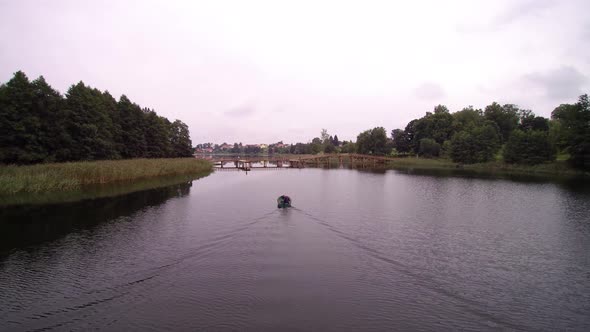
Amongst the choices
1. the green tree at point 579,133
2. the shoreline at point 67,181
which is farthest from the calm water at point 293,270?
the green tree at point 579,133

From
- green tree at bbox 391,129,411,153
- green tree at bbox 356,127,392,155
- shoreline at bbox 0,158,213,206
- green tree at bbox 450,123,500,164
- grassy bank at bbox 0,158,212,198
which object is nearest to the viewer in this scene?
shoreline at bbox 0,158,213,206

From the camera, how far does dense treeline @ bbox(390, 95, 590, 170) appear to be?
205ft

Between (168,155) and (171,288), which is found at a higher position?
(168,155)

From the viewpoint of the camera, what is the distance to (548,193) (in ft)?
121

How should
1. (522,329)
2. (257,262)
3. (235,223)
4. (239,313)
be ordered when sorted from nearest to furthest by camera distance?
(522,329) → (239,313) → (257,262) → (235,223)

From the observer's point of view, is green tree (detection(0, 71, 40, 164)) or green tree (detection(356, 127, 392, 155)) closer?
green tree (detection(0, 71, 40, 164))

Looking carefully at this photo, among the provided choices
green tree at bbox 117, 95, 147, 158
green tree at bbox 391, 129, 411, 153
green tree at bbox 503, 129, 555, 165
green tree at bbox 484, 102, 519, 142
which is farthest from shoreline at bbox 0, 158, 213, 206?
green tree at bbox 484, 102, 519, 142

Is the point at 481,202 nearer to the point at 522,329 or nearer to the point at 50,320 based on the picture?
the point at 522,329

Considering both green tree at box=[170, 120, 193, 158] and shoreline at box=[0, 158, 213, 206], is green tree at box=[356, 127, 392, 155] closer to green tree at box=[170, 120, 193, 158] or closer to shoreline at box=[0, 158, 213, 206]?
green tree at box=[170, 120, 193, 158]

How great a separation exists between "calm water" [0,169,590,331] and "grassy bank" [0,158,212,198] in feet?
24.5

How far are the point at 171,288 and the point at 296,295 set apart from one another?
178 inches

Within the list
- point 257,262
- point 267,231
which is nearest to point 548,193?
point 267,231

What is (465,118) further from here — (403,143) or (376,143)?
(376,143)

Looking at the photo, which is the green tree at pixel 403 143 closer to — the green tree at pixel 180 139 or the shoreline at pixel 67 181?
the green tree at pixel 180 139
